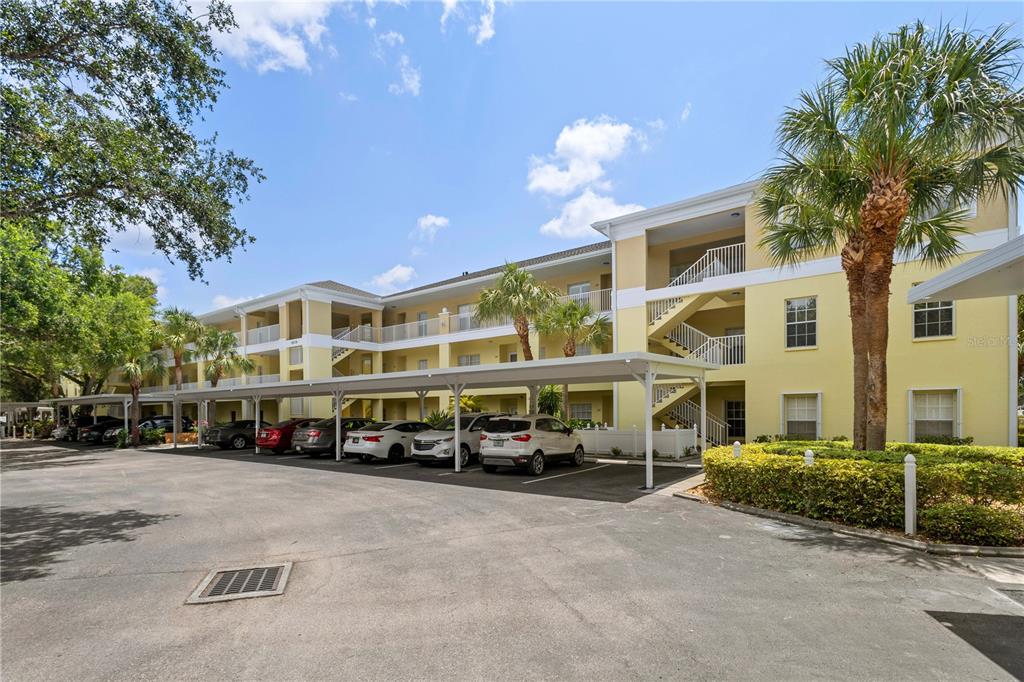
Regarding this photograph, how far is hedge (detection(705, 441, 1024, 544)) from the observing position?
7.12 meters

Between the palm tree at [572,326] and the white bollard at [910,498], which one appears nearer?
the white bollard at [910,498]

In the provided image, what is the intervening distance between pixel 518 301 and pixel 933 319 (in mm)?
12419

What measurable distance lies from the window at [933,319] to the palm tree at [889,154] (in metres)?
3.93

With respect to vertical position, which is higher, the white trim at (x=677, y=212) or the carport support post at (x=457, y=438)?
the white trim at (x=677, y=212)

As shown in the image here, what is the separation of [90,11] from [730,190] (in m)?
16.7

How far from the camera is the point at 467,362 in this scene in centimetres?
2903

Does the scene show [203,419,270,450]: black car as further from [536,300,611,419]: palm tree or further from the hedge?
the hedge

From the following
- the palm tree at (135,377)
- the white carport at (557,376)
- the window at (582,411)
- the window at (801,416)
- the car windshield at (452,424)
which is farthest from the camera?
the palm tree at (135,377)

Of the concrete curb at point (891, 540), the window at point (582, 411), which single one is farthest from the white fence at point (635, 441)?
the concrete curb at point (891, 540)

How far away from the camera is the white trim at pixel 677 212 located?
17.5 meters

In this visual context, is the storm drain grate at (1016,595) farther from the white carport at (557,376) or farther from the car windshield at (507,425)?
the car windshield at (507,425)

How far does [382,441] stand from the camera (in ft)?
57.7

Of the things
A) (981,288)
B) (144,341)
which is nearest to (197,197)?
(981,288)

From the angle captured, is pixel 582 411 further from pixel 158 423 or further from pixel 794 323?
pixel 158 423
